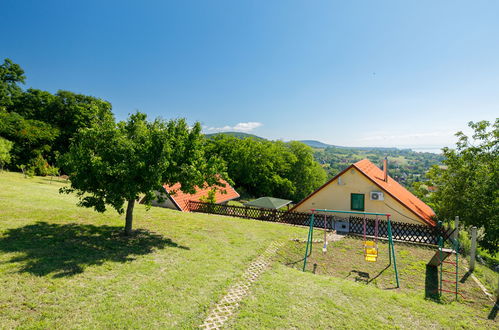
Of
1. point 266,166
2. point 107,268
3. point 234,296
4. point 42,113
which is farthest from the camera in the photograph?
point 266,166

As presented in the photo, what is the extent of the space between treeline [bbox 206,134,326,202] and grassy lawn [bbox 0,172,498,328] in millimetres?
31261

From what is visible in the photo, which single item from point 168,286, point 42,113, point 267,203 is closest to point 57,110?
point 42,113

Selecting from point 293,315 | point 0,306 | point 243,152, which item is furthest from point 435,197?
point 243,152

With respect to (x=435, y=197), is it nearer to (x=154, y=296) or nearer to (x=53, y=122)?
(x=154, y=296)

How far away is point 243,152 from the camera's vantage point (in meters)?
45.3

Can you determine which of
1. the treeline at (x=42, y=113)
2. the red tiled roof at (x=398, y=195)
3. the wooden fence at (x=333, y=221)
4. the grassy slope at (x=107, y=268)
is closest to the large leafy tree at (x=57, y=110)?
the treeline at (x=42, y=113)

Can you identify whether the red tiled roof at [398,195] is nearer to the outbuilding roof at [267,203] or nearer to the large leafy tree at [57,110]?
the outbuilding roof at [267,203]

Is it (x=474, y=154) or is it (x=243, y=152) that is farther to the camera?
(x=243, y=152)

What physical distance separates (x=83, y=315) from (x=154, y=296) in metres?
1.68

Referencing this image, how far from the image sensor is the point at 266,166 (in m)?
45.6

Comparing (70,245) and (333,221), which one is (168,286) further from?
(333,221)

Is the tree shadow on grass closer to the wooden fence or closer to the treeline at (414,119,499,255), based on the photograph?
the wooden fence

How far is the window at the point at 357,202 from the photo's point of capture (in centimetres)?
1945

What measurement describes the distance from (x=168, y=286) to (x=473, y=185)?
2199 cm
